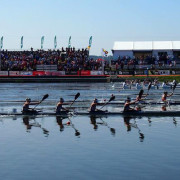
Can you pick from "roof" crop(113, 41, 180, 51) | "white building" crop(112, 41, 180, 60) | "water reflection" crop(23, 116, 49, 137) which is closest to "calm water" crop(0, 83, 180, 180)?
"water reflection" crop(23, 116, 49, 137)

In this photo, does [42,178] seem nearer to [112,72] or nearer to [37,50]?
[112,72]

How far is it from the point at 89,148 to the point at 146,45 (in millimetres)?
64609

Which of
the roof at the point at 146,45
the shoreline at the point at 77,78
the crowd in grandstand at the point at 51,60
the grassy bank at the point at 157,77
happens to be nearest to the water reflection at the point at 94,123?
the grassy bank at the point at 157,77

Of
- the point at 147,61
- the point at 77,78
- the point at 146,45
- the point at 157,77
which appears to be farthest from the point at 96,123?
the point at 146,45

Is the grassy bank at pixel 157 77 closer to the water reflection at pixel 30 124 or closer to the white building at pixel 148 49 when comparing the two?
the white building at pixel 148 49

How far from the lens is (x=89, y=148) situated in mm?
21969

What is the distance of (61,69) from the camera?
7844 centimetres

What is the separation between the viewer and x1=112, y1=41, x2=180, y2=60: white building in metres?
82.7

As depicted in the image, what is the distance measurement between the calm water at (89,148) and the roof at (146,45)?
53.5 meters

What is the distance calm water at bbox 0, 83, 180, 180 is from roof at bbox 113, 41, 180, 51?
53488 mm

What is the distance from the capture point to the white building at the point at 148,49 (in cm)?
8269

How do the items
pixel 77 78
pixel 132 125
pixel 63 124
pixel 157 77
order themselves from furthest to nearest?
pixel 77 78
pixel 157 77
pixel 63 124
pixel 132 125

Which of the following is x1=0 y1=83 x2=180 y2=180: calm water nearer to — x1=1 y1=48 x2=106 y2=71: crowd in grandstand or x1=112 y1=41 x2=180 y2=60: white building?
x1=1 y1=48 x2=106 y2=71: crowd in grandstand

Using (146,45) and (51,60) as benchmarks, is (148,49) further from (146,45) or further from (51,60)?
(51,60)
